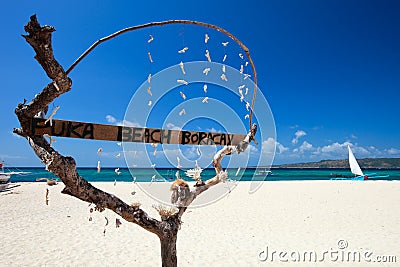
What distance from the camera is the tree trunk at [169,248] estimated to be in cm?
259

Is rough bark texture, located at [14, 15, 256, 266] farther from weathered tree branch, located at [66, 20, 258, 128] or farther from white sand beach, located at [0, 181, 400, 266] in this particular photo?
white sand beach, located at [0, 181, 400, 266]

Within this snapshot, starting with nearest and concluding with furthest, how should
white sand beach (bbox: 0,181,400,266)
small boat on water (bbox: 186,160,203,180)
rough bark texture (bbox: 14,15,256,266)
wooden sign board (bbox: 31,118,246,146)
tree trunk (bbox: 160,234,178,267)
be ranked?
rough bark texture (bbox: 14,15,256,266) < wooden sign board (bbox: 31,118,246,146) < small boat on water (bbox: 186,160,203,180) < tree trunk (bbox: 160,234,178,267) < white sand beach (bbox: 0,181,400,266)

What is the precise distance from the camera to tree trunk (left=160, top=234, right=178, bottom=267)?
2.59m

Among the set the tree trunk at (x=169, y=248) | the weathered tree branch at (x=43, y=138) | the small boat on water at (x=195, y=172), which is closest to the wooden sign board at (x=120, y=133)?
the weathered tree branch at (x=43, y=138)

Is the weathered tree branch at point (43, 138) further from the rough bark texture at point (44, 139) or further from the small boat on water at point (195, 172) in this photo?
the small boat on water at point (195, 172)

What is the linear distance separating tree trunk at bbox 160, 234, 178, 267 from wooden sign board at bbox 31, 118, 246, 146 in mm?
911

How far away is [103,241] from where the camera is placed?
7203 millimetres

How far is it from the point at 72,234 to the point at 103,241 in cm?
130

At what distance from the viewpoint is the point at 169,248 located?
262 centimetres

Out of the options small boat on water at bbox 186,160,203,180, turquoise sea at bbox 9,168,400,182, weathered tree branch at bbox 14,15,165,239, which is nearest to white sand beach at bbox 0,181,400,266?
turquoise sea at bbox 9,168,400,182

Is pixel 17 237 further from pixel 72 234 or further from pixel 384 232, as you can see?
pixel 384 232

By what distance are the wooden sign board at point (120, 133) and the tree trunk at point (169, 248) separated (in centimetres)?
91

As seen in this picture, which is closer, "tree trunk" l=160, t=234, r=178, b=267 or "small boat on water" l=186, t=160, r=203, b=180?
"small boat on water" l=186, t=160, r=203, b=180

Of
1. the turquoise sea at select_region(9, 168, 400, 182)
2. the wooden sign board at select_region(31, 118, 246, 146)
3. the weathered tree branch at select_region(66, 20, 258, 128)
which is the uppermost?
the weathered tree branch at select_region(66, 20, 258, 128)
